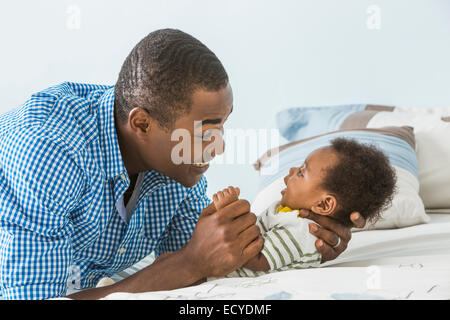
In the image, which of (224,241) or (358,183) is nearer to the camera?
(224,241)

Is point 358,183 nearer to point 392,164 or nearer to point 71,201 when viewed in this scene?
point 392,164

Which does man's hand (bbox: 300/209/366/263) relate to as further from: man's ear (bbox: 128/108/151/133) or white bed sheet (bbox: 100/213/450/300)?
man's ear (bbox: 128/108/151/133)

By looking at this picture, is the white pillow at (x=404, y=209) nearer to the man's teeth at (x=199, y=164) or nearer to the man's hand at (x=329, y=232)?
the man's hand at (x=329, y=232)

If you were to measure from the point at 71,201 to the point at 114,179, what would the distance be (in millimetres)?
160

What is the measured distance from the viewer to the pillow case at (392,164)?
1520 mm

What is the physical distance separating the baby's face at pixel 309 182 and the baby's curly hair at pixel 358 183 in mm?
18

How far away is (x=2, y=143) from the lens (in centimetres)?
100

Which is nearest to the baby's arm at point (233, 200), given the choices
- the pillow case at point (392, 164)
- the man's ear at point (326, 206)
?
the man's ear at point (326, 206)

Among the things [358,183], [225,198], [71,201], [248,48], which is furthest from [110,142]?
[248,48]

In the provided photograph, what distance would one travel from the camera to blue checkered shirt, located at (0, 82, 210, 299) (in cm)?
95

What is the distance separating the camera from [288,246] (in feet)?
3.64
